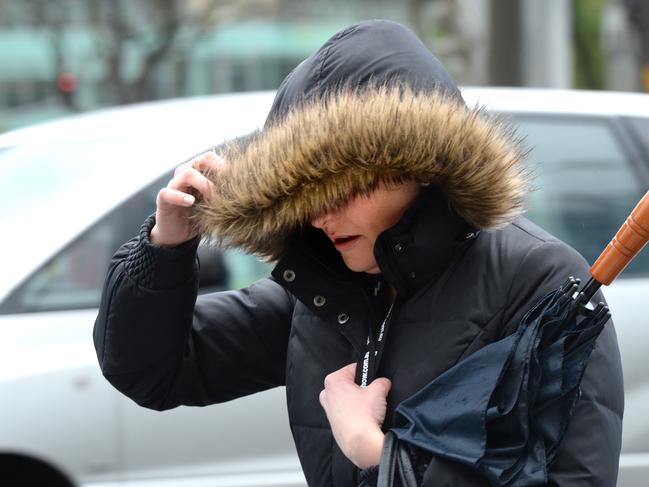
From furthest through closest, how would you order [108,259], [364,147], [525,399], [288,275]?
[108,259] → [288,275] → [364,147] → [525,399]

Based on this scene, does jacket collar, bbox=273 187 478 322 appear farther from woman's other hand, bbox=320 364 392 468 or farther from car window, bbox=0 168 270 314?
car window, bbox=0 168 270 314

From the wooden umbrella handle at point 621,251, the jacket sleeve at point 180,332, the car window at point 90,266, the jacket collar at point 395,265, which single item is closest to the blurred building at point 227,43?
the car window at point 90,266

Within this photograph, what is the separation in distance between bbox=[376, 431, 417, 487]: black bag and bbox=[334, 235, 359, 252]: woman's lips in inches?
12.8

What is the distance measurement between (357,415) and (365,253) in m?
0.26

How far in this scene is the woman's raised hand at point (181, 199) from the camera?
178 centimetres

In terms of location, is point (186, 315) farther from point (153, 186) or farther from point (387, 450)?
point (153, 186)

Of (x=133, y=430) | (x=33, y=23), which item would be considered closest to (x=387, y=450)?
(x=133, y=430)

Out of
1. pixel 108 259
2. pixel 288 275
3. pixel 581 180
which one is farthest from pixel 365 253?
pixel 581 180

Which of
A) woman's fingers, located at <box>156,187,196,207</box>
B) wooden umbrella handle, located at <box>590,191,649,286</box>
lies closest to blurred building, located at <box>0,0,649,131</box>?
woman's fingers, located at <box>156,187,196,207</box>

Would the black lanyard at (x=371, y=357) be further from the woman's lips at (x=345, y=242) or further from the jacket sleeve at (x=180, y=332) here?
the jacket sleeve at (x=180, y=332)

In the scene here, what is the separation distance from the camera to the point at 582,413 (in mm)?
1521

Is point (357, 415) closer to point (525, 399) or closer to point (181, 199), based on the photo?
point (525, 399)

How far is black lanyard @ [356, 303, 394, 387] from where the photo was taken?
67.8 inches

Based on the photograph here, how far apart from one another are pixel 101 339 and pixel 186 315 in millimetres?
147
